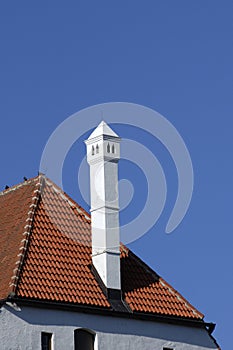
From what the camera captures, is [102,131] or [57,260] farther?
[102,131]

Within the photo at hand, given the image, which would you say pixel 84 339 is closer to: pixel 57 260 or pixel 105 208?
pixel 57 260

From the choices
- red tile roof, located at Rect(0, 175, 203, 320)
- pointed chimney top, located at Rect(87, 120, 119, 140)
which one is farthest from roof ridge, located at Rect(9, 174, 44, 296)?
pointed chimney top, located at Rect(87, 120, 119, 140)

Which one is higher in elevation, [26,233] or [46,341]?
[26,233]

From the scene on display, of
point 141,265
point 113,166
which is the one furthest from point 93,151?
point 141,265

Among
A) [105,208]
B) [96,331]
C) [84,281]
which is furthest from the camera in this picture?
[105,208]

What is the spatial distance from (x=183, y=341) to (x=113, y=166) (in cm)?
737

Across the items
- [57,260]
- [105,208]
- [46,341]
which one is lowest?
[46,341]

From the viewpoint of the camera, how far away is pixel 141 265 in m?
61.9

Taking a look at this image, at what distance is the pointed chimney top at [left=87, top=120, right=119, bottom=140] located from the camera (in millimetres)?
59875

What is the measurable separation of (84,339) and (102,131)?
27.0ft

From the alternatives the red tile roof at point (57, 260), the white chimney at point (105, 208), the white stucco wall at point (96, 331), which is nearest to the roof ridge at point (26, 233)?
the red tile roof at point (57, 260)

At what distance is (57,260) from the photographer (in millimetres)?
58750

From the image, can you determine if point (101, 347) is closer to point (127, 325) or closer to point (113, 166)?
point (127, 325)

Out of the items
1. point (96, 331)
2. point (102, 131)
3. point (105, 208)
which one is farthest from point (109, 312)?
point (102, 131)
